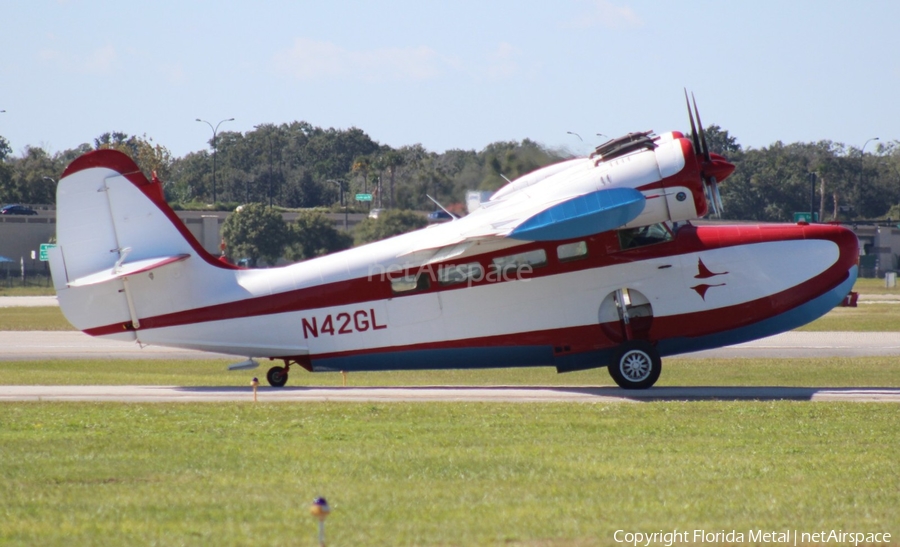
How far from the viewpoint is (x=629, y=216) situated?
57.9ft

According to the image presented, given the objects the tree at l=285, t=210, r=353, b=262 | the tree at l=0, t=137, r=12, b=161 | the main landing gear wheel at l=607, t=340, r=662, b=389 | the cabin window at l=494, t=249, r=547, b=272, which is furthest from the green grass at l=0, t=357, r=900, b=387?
the tree at l=0, t=137, r=12, b=161

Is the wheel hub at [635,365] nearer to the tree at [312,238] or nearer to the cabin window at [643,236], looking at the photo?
the cabin window at [643,236]

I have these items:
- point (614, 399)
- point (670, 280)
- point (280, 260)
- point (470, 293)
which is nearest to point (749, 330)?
point (670, 280)

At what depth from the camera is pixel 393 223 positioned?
3039 cm

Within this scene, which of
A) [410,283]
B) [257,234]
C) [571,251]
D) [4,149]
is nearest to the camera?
[571,251]

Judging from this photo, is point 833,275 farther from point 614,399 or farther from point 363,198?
point 363,198

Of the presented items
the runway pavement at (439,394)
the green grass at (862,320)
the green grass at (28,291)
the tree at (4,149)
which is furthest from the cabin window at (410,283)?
the tree at (4,149)

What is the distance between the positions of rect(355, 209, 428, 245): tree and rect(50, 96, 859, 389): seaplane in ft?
27.0

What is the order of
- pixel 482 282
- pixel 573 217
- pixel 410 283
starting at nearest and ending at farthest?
pixel 573 217 → pixel 482 282 → pixel 410 283

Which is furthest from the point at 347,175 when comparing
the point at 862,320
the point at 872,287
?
the point at 862,320

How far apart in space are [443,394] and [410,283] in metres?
2.27

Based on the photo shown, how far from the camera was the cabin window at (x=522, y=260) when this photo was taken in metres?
18.8

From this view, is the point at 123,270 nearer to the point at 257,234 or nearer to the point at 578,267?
the point at 578,267

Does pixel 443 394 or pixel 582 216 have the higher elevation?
pixel 582 216
